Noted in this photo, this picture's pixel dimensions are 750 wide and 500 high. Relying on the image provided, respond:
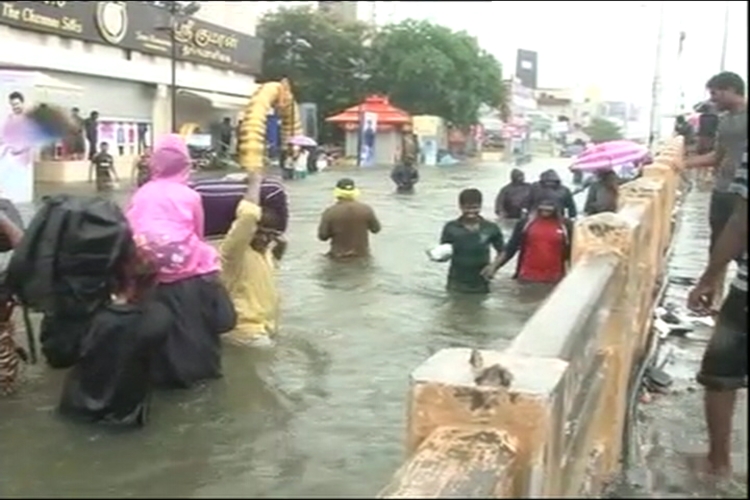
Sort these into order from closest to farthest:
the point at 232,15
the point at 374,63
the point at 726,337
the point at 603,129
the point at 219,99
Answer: the point at 726,337
the point at 219,99
the point at 232,15
the point at 374,63
the point at 603,129

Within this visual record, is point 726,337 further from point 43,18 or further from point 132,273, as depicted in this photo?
point 43,18

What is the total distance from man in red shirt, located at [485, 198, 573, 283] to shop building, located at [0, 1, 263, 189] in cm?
1224

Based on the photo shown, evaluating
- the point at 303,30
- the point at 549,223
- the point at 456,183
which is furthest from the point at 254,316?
the point at 303,30

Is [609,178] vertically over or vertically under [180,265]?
over

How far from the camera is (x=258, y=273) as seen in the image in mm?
7520

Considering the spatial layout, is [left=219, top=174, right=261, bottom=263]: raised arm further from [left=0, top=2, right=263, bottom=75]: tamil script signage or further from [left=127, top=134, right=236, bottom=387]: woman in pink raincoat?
[left=0, top=2, right=263, bottom=75]: tamil script signage

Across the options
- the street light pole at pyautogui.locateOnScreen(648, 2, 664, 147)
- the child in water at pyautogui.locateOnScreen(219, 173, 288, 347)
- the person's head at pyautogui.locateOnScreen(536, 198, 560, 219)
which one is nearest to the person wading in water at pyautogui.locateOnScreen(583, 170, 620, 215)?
the person's head at pyautogui.locateOnScreen(536, 198, 560, 219)

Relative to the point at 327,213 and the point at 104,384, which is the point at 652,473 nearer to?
the point at 104,384

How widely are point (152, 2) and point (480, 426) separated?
37.0 m

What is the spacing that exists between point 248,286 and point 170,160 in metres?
1.54

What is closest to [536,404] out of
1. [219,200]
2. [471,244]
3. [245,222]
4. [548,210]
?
[245,222]

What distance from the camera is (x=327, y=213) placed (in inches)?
491

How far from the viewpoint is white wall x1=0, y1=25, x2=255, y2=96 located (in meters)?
28.2

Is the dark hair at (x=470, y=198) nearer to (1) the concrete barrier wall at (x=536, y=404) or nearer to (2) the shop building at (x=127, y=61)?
(1) the concrete barrier wall at (x=536, y=404)
